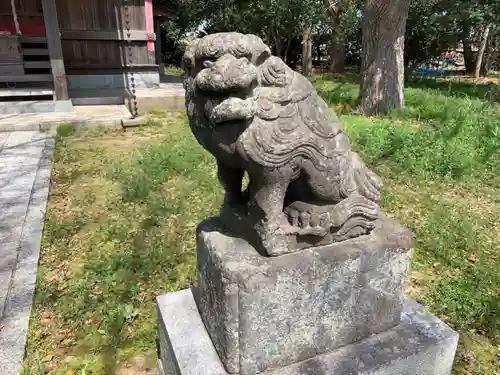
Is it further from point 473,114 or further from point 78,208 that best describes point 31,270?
point 473,114

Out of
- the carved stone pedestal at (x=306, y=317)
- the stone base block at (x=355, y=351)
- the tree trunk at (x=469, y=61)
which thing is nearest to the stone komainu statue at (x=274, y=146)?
the carved stone pedestal at (x=306, y=317)

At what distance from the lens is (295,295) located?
1781mm

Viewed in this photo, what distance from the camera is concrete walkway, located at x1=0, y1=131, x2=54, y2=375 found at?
2.66 meters

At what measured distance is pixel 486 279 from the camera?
3143mm

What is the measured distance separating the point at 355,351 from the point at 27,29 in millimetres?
11765

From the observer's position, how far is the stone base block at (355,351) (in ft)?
6.06

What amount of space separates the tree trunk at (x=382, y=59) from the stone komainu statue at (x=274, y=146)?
682cm

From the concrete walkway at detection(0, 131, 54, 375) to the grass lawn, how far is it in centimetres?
10

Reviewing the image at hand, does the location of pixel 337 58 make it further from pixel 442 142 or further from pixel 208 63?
pixel 208 63

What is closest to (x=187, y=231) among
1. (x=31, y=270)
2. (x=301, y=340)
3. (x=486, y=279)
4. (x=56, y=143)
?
(x=31, y=270)

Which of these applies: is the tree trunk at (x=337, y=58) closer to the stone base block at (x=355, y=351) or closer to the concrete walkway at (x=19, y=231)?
the concrete walkway at (x=19, y=231)

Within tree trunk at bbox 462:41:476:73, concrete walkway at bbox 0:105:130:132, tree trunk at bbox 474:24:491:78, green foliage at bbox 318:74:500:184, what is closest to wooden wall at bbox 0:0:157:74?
concrete walkway at bbox 0:105:130:132

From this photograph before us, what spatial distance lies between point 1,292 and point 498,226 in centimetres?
458

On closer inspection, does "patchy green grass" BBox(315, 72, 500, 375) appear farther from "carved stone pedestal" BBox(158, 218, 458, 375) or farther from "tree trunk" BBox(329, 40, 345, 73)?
"tree trunk" BBox(329, 40, 345, 73)
